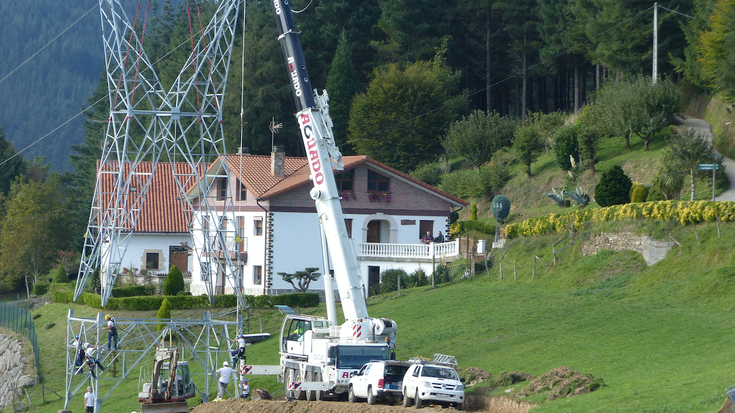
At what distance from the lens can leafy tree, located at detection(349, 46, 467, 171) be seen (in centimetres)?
8169

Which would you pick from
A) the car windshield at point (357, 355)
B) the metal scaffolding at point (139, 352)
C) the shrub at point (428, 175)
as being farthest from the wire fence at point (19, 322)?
the shrub at point (428, 175)

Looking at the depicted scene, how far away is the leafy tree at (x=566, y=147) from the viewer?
59719mm

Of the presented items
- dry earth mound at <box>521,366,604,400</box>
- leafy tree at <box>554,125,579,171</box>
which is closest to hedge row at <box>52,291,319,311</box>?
leafy tree at <box>554,125,579,171</box>

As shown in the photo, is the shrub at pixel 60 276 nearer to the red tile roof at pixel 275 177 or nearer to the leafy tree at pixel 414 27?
the red tile roof at pixel 275 177

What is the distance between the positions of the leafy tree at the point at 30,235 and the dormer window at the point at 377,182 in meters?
45.4

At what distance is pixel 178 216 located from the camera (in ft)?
230

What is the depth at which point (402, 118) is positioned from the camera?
8238cm

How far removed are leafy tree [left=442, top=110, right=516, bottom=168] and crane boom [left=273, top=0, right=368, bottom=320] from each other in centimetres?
4561

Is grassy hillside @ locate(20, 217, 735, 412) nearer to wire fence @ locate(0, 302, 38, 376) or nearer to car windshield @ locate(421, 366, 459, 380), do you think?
car windshield @ locate(421, 366, 459, 380)

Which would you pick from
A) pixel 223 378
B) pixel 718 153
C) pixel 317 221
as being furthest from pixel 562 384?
pixel 718 153

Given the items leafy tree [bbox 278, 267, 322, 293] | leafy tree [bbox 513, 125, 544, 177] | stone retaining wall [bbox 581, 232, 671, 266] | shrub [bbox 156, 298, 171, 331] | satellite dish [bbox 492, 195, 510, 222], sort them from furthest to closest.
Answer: leafy tree [bbox 513, 125, 544, 177]
satellite dish [bbox 492, 195, 510, 222]
leafy tree [bbox 278, 267, 322, 293]
shrub [bbox 156, 298, 171, 331]
stone retaining wall [bbox 581, 232, 671, 266]

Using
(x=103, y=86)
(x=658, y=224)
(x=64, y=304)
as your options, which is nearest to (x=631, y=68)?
(x=658, y=224)

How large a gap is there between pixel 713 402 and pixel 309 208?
38245 mm

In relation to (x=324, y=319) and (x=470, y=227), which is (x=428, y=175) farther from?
(x=324, y=319)
